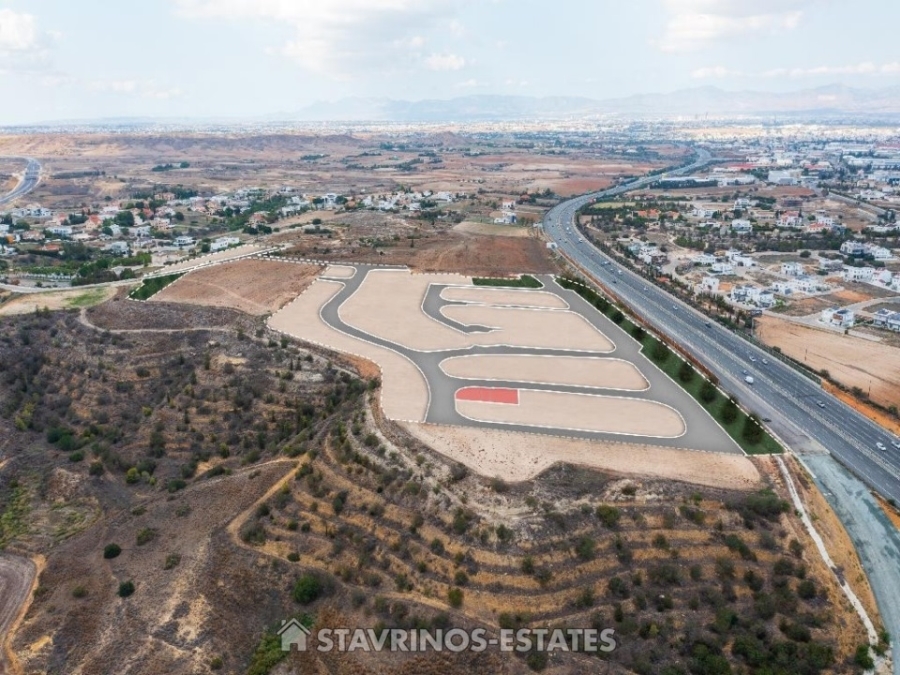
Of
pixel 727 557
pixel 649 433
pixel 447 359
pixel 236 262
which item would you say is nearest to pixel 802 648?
pixel 727 557

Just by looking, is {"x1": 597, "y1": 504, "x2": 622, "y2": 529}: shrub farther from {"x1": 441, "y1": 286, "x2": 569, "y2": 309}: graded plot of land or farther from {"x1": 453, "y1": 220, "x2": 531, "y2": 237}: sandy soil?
{"x1": 453, "y1": 220, "x2": 531, "y2": 237}: sandy soil

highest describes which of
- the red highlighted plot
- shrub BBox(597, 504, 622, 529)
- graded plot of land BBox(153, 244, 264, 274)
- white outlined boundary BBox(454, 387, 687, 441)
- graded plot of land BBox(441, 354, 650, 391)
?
graded plot of land BBox(153, 244, 264, 274)

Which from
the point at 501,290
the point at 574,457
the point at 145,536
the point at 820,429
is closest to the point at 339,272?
the point at 501,290

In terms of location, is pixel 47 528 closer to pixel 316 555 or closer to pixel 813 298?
pixel 316 555

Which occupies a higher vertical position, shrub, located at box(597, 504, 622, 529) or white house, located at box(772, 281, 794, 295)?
white house, located at box(772, 281, 794, 295)

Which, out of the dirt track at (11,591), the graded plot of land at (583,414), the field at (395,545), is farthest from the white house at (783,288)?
the dirt track at (11,591)

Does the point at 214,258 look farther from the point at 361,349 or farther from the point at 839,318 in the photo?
the point at 839,318

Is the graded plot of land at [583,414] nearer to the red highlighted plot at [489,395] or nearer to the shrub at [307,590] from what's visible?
the red highlighted plot at [489,395]

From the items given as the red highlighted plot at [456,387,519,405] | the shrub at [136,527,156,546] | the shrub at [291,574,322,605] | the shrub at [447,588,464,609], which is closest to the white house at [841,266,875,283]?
the red highlighted plot at [456,387,519,405]
